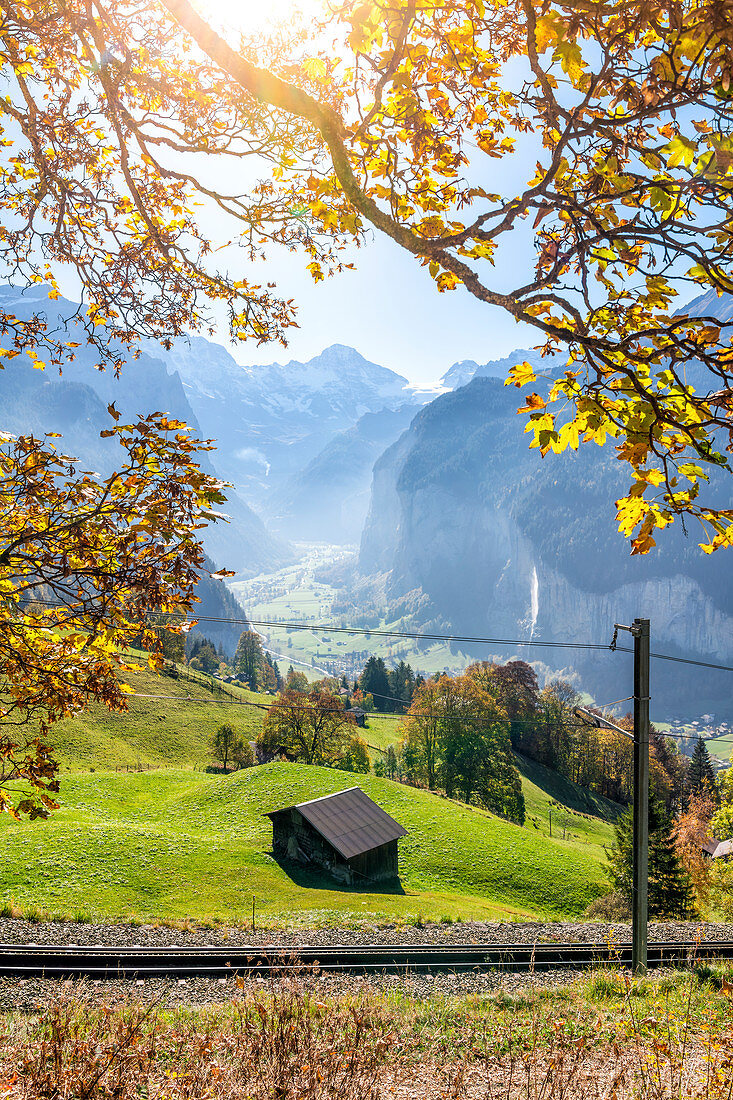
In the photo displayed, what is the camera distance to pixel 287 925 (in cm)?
1766

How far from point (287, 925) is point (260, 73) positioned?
19.6 metres

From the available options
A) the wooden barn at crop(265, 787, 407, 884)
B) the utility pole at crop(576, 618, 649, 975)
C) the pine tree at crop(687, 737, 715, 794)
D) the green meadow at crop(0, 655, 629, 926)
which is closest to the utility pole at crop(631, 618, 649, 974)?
the utility pole at crop(576, 618, 649, 975)

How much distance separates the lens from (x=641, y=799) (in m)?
12.3

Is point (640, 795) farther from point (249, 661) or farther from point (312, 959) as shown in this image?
point (249, 661)

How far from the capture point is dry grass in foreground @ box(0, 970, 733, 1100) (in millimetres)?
4223

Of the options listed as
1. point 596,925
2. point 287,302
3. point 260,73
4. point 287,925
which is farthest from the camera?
point 596,925

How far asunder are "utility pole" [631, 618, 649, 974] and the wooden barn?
735 inches

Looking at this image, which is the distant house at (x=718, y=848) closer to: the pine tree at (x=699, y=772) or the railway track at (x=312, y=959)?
the pine tree at (x=699, y=772)

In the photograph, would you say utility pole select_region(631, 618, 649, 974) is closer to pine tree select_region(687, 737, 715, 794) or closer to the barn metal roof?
the barn metal roof

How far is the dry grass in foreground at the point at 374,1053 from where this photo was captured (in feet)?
13.9

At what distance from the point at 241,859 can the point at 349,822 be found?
5.49 m

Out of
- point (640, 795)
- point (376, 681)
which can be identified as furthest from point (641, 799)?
point (376, 681)

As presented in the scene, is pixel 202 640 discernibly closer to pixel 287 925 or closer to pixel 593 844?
pixel 593 844

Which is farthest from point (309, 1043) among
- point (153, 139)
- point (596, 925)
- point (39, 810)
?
point (596, 925)
